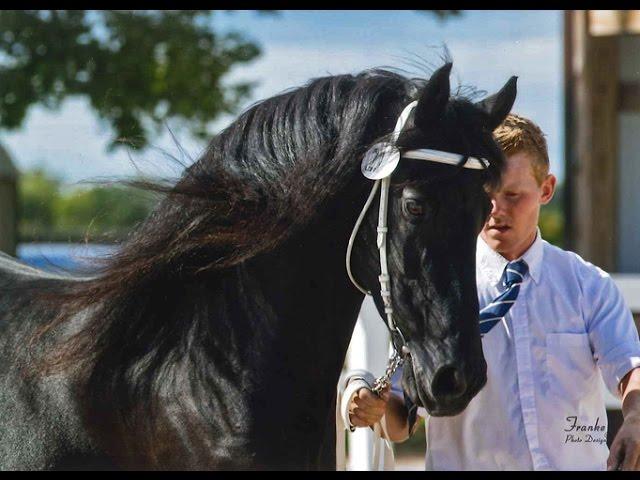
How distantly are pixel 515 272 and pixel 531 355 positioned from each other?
228 mm

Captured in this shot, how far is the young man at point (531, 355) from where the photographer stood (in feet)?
9.19

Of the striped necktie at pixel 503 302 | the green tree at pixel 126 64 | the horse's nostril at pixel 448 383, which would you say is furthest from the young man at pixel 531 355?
the green tree at pixel 126 64

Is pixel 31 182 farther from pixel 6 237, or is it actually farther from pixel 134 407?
pixel 134 407

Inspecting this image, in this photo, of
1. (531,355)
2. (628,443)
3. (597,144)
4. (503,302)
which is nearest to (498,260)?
(503,302)

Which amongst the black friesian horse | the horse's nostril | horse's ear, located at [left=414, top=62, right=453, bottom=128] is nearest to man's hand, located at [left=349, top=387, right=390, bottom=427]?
the black friesian horse

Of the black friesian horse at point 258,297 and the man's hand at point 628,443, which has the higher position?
the black friesian horse at point 258,297

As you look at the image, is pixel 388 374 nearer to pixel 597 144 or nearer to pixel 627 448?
pixel 627 448

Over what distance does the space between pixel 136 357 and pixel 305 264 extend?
458 mm

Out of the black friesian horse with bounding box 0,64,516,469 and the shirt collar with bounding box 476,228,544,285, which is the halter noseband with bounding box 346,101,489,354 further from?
the shirt collar with bounding box 476,228,544,285

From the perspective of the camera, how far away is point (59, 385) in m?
2.50

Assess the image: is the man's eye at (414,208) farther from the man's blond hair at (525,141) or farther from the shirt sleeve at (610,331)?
the shirt sleeve at (610,331)

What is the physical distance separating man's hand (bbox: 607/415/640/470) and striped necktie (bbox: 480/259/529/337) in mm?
432

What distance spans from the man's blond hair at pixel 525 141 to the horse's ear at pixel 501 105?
27cm
